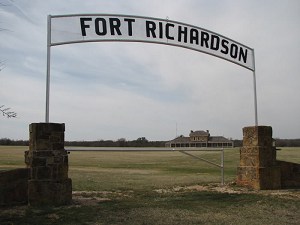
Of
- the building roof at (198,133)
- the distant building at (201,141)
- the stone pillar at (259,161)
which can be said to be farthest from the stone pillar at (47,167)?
the building roof at (198,133)

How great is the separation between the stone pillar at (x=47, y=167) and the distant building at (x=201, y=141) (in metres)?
82.8

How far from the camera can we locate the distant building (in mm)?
93156

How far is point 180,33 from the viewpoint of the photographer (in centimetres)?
1134

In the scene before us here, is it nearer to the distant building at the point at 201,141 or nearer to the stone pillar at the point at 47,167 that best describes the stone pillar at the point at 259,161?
the stone pillar at the point at 47,167

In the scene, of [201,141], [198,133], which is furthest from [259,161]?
[198,133]

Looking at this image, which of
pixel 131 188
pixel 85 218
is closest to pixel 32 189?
pixel 85 218

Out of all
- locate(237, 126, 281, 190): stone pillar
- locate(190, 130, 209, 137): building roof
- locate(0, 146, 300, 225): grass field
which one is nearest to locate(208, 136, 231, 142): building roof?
locate(190, 130, 209, 137): building roof

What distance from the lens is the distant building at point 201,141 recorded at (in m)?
93.2

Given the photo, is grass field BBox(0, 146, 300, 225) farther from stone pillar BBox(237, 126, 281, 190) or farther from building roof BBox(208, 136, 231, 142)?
building roof BBox(208, 136, 231, 142)

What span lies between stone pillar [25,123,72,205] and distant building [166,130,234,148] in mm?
82824

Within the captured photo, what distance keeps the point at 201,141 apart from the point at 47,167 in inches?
3570

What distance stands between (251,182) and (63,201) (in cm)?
573

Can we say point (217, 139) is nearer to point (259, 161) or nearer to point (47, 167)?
point (259, 161)

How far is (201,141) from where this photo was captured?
97750mm
